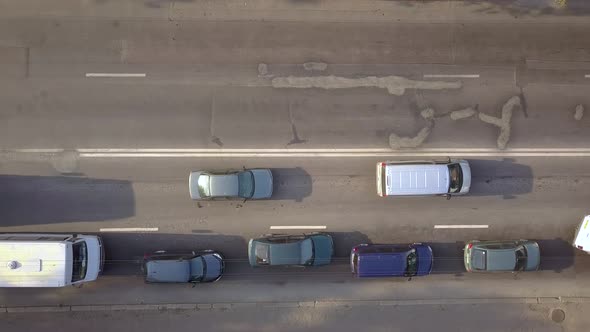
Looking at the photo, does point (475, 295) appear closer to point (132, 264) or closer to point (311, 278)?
point (311, 278)

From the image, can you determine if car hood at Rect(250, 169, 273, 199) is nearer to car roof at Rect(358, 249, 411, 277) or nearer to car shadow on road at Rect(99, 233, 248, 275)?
car shadow on road at Rect(99, 233, 248, 275)

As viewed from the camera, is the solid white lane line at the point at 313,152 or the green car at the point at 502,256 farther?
the solid white lane line at the point at 313,152

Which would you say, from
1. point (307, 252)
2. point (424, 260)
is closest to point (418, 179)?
point (424, 260)

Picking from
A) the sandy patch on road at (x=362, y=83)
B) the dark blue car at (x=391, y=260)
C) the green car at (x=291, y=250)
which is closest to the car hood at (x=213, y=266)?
the green car at (x=291, y=250)

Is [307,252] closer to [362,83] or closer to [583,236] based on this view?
[362,83]

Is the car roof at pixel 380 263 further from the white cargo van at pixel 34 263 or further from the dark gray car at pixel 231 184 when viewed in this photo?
the white cargo van at pixel 34 263

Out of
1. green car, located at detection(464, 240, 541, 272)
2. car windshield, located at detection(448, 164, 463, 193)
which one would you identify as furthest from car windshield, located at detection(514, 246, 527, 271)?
car windshield, located at detection(448, 164, 463, 193)
